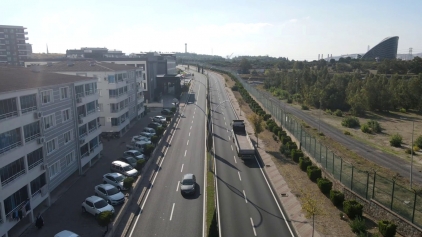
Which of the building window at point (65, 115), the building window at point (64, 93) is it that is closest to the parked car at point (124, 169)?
the building window at point (65, 115)

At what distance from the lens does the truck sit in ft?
122

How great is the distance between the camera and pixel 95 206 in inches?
981

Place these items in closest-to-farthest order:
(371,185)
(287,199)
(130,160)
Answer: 1. (371,185)
2. (287,199)
3. (130,160)

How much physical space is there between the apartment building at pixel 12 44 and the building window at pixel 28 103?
365 ft

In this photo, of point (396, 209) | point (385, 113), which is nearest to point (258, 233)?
point (396, 209)

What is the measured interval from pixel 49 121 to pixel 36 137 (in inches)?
112

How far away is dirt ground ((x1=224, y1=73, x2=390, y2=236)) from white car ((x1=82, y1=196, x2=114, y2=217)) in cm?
1599

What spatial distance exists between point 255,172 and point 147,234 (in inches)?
612

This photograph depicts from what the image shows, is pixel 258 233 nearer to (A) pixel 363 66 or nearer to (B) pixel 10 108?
(B) pixel 10 108

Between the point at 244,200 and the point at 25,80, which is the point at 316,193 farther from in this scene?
the point at 25,80

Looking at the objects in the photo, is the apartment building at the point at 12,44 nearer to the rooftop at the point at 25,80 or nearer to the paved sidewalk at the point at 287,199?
the rooftop at the point at 25,80

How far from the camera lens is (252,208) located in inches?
1019

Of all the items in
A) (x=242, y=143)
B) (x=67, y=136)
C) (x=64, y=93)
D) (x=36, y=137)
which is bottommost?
(x=242, y=143)

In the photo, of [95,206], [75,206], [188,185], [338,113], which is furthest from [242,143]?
[338,113]
